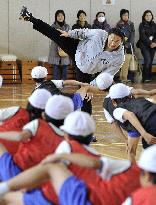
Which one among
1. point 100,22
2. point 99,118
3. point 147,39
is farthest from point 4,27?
point 99,118

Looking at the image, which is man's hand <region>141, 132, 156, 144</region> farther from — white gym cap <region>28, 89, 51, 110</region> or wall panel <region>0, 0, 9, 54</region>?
wall panel <region>0, 0, 9, 54</region>

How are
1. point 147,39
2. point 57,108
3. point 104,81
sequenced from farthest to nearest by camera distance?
point 147,39 → point 104,81 → point 57,108

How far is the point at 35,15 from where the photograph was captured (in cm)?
1198

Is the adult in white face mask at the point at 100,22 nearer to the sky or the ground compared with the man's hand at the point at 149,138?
nearer to the sky

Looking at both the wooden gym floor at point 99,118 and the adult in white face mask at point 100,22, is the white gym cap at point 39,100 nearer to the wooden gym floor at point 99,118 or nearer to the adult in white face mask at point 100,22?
the wooden gym floor at point 99,118

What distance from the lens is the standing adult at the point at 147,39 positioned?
11.6 m

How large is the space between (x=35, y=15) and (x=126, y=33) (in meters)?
2.20

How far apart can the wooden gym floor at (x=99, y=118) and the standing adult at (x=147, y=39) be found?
2.22ft

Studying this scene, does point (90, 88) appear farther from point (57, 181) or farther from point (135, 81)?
point (135, 81)

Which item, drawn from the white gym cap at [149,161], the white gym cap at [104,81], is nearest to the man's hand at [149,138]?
the white gym cap at [104,81]

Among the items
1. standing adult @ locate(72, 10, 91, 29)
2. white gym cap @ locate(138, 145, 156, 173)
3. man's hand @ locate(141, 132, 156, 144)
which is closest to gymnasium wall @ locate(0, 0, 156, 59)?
standing adult @ locate(72, 10, 91, 29)

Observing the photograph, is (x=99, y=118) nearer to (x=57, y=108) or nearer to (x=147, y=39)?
(x=57, y=108)

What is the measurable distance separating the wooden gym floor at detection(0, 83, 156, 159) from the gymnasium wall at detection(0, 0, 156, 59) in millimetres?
1240

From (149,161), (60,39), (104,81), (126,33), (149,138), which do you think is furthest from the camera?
(126,33)
